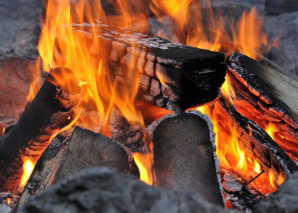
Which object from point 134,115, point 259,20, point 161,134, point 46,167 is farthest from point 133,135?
point 259,20

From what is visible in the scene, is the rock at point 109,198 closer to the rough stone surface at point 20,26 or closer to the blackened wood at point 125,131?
the blackened wood at point 125,131

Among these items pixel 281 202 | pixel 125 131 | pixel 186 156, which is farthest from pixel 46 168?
pixel 281 202

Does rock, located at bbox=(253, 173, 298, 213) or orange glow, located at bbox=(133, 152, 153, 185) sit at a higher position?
rock, located at bbox=(253, 173, 298, 213)

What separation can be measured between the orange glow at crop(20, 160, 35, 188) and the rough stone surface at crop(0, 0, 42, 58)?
1.58 metres

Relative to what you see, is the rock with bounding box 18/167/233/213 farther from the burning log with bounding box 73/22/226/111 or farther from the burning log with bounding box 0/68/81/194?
the burning log with bounding box 0/68/81/194

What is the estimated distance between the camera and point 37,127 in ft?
6.37

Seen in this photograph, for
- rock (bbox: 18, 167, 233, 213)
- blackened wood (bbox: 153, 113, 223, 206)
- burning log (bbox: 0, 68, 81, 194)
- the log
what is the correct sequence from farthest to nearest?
burning log (bbox: 0, 68, 81, 194) → the log → blackened wood (bbox: 153, 113, 223, 206) → rock (bbox: 18, 167, 233, 213)

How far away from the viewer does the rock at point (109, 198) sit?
0.76 meters

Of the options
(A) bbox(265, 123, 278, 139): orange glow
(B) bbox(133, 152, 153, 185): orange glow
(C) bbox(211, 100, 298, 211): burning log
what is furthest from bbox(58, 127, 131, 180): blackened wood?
(A) bbox(265, 123, 278, 139): orange glow

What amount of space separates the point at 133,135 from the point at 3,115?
1.92 meters

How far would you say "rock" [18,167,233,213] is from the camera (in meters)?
0.76

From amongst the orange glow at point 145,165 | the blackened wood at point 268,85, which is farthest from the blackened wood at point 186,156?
the blackened wood at point 268,85

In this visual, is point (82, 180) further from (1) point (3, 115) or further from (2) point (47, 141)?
(1) point (3, 115)

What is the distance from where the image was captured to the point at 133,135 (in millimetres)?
2035
